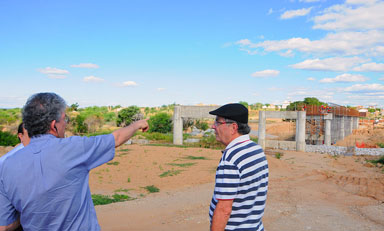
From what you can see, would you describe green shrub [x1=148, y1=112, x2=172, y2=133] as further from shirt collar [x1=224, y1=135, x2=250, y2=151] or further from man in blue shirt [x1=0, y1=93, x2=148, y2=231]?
man in blue shirt [x1=0, y1=93, x2=148, y2=231]

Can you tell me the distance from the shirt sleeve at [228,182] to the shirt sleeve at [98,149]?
820 mm

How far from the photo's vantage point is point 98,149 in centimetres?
206

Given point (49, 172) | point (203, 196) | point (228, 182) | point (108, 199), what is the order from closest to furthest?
point (49, 172), point (228, 182), point (108, 199), point (203, 196)

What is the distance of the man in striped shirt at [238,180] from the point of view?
2.31 m

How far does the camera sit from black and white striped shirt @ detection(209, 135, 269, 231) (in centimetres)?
231

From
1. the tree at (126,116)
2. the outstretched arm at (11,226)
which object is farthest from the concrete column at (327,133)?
the outstretched arm at (11,226)

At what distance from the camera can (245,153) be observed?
2.38 m

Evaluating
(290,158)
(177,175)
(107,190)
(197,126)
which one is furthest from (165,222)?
(197,126)

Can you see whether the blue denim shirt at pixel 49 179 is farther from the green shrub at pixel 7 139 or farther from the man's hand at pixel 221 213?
the green shrub at pixel 7 139

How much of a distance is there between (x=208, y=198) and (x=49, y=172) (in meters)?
7.08

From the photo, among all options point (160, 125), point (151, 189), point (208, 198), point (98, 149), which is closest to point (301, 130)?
point (151, 189)

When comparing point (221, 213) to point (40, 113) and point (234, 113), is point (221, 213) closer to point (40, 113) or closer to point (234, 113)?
point (234, 113)

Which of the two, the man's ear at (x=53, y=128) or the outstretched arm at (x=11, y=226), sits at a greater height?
the man's ear at (x=53, y=128)

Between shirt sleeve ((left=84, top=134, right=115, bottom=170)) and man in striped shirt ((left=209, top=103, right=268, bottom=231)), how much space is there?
0.83 meters
